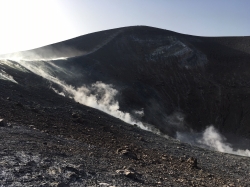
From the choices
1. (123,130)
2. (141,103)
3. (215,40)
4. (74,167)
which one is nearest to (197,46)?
(215,40)

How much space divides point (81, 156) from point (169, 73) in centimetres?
5152

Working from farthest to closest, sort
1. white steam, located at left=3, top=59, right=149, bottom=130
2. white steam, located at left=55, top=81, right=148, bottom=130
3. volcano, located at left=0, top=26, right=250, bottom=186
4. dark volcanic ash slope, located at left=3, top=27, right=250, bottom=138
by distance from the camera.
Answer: dark volcanic ash slope, located at left=3, top=27, right=250, bottom=138
white steam, located at left=3, top=59, right=149, bottom=130
white steam, located at left=55, top=81, right=148, bottom=130
volcano, located at left=0, top=26, right=250, bottom=186

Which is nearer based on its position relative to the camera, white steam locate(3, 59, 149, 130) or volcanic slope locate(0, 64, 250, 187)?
volcanic slope locate(0, 64, 250, 187)

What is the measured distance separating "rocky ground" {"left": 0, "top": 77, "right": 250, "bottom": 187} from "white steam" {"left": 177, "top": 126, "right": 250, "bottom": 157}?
19331 millimetres

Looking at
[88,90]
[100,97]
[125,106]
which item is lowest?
[125,106]

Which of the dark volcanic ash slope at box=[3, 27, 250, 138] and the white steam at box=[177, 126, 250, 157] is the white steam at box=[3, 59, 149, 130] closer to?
the dark volcanic ash slope at box=[3, 27, 250, 138]

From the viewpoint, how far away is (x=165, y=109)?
157 ft

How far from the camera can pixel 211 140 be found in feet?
133

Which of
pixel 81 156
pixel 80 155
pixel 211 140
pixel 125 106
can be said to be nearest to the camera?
pixel 81 156

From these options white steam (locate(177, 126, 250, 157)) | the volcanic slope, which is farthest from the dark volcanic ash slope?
the volcanic slope

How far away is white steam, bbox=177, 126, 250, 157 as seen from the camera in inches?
1429

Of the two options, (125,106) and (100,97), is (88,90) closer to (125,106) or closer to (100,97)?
(100,97)

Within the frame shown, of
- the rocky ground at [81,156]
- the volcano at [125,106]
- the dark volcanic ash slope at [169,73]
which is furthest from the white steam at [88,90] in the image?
the rocky ground at [81,156]

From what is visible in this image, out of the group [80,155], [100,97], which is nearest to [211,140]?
[100,97]
